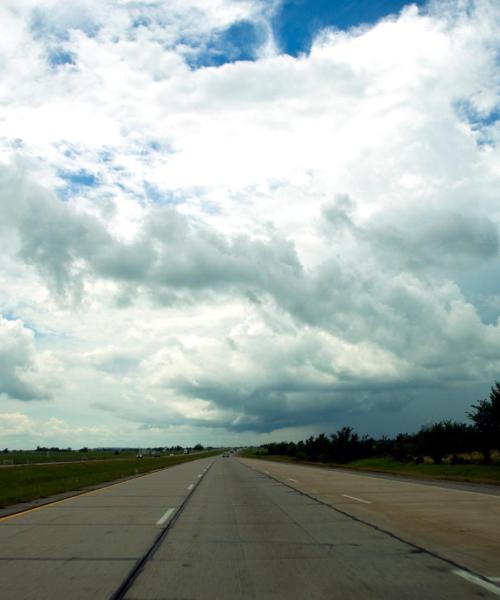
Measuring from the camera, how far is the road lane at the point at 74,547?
7.15 m

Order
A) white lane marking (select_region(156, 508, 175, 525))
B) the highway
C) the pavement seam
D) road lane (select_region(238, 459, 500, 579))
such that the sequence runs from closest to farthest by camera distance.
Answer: the pavement seam < the highway < road lane (select_region(238, 459, 500, 579)) < white lane marking (select_region(156, 508, 175, 525))

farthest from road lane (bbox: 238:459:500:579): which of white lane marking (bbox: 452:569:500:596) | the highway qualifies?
the highway

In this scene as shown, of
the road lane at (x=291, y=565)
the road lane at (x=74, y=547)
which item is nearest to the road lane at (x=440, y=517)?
the road lane at (x=291, y=565)

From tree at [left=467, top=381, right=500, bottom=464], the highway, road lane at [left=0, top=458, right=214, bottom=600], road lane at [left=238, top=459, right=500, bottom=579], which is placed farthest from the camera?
tree at [left=467, top=381, right=500, bottom=464]

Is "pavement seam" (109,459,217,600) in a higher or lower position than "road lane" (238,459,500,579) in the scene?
lower

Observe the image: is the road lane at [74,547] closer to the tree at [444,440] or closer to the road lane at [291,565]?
the road lane at [291,565]

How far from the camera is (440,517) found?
45.3 feet

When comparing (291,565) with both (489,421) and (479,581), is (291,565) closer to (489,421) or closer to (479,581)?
(479,581)

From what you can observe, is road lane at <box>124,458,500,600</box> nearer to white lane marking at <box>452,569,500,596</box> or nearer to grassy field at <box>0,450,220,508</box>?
white lane marking at <box>452,569,500,596</box>

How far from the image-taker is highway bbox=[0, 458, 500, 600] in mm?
6957

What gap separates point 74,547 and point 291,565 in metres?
3.75

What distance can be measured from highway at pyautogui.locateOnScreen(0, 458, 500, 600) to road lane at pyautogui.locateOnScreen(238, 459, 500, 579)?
37 cm

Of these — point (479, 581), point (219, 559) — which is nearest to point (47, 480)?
point (219, 559)

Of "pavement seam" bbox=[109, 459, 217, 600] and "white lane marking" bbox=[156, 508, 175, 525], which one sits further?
"white lane marking" bbox=[156, 508, 175, 525]
